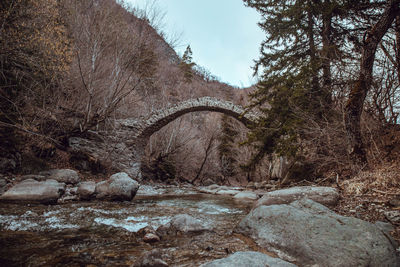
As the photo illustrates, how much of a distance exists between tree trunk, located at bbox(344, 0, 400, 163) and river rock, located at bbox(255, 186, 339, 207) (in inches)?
50.4

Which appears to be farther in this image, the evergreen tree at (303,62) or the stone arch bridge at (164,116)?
the stone arch bridge at (164,116)

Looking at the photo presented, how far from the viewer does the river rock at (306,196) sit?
11.9 ft

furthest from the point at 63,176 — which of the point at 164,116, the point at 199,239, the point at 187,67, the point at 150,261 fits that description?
the point at 187,67

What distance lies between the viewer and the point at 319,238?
2.08 meters

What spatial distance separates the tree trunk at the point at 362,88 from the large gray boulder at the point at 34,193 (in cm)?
619

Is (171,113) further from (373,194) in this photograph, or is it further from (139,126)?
(373,194)

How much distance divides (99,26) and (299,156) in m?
8.29

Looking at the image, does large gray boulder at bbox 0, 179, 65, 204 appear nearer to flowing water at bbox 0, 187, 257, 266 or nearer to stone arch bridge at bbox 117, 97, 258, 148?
flowing water at bbox 0, 187, 257, 266

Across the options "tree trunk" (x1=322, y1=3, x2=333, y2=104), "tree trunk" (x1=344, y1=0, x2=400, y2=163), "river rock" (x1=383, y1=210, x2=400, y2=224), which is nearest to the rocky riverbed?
"river rock" (x1=383, y1=210, x2=400, y2=224)

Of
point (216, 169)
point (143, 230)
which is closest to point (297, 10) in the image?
point (143, 230)

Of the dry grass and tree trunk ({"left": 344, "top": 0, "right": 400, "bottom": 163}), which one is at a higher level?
tree trunk ({"left": 344, "top": 0, "right": 400, "bottom": 163})

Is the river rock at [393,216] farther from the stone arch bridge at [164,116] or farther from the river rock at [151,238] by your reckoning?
the stone arch bridge at [164,116]

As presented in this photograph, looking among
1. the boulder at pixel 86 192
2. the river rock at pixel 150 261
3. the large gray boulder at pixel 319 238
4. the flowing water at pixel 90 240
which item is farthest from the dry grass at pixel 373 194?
the boulder at pixel 86 192

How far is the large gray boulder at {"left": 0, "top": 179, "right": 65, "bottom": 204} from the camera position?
4.01 meters
